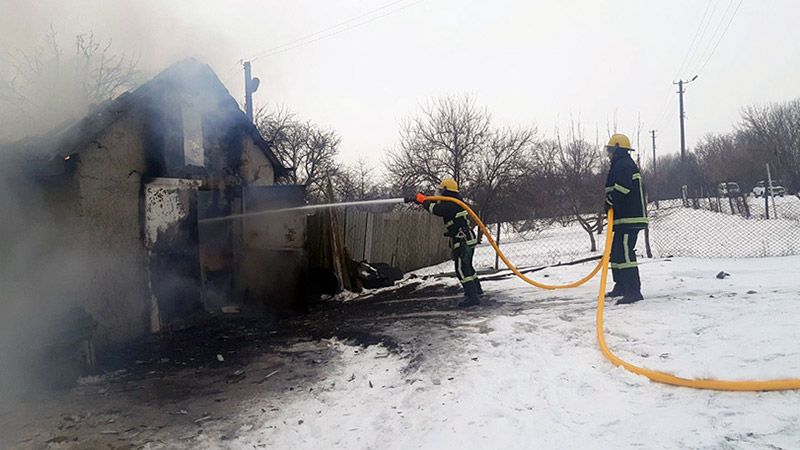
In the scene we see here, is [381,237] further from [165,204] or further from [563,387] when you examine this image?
[563,387]

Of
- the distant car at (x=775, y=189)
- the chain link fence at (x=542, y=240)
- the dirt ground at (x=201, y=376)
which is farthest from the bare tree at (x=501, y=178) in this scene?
the distant car at (x=775, y=189)

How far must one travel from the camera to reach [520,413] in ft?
11.9

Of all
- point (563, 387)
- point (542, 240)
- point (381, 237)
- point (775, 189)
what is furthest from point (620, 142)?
point (775, 189)

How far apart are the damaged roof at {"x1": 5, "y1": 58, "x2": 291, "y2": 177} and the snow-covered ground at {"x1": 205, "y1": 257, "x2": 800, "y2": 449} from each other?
4.07 m

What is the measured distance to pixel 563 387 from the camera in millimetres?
3955

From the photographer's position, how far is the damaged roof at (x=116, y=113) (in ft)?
20.5

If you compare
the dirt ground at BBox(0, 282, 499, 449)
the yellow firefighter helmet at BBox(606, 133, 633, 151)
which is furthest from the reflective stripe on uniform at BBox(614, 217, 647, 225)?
the dirt ground at BBox(0, 282, 499, 449)

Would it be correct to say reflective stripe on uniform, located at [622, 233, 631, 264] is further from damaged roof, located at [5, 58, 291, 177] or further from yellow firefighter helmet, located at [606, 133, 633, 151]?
damaged roof, located at [5, 58, 291, 177]

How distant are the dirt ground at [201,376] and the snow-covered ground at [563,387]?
275 mm

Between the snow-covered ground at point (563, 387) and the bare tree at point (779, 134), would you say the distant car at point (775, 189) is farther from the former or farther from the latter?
the snow-covered ground at point (563, 387)

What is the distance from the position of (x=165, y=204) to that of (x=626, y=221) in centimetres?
612

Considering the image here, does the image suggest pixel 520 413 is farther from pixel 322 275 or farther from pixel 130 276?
pixel 322 275

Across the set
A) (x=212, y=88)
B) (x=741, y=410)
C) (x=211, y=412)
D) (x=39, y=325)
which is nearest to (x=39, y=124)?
(x=212, y=88)

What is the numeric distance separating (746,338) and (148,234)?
693 cm
